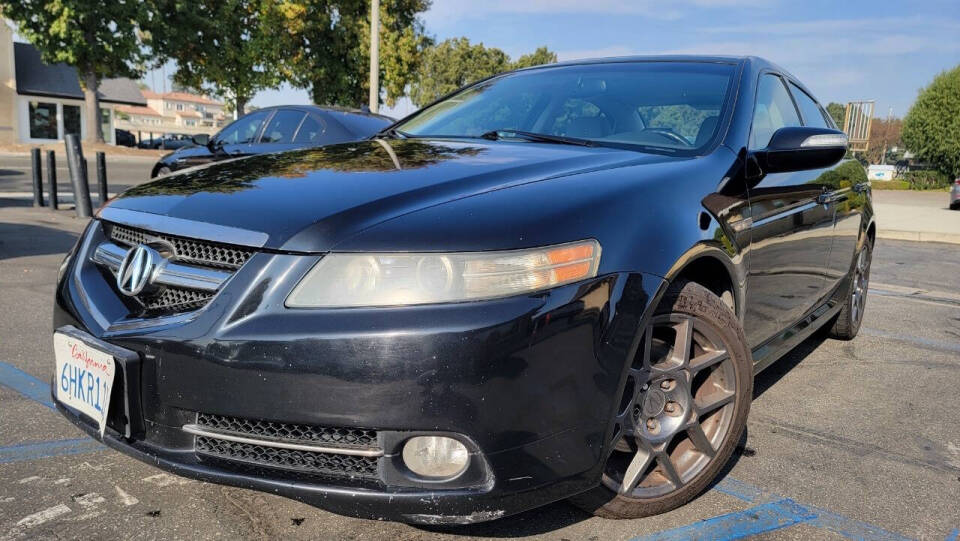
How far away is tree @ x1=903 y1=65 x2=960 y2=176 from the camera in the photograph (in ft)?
112

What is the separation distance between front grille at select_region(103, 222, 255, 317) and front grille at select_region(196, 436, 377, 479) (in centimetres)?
36

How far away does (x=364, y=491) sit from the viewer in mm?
1780

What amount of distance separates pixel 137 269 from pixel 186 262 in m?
0.18

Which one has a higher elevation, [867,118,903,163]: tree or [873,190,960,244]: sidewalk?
[867,118,903,163]: tree

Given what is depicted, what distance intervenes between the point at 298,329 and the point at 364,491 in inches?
16.7

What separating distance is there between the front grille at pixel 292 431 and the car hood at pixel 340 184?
0.44 meters

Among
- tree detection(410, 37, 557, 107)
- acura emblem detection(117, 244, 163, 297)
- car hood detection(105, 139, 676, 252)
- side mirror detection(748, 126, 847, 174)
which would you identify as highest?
tree detection(410, 37, 557, 107)

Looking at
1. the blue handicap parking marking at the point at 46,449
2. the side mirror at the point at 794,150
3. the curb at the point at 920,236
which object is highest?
the side mirror at the point at 794,150

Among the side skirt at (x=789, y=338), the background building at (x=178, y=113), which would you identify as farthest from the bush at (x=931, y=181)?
the background building at (x=178, y=113)

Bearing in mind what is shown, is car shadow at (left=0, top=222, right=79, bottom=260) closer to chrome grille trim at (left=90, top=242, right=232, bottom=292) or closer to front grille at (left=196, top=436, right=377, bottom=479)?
chrome grille trim at (left=90, top=242, right=232, bottom=292)

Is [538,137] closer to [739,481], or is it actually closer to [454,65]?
[739,481]

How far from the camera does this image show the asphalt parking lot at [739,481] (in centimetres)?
222

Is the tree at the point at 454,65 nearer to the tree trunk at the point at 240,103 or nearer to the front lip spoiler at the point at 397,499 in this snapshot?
the tree trunk at the point at 240,103

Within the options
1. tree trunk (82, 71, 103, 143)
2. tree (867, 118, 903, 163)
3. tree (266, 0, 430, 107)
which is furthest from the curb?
tree (867, 118, 903, 163)
